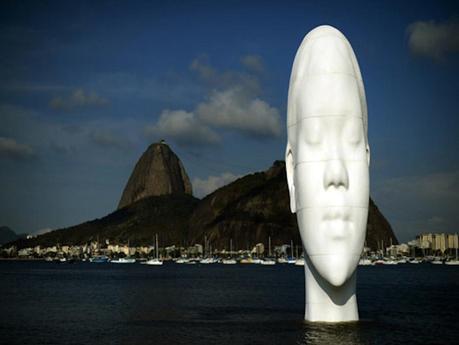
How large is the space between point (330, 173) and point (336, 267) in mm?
4169

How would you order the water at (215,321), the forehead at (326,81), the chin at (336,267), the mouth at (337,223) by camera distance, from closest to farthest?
1. the chin at (336,267)
2. the mouth at (337,223)
3. the forehead at (326,81)
4. the water at (215,321)

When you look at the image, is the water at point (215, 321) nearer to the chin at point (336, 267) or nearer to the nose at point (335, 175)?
the chin at point (336, 267)

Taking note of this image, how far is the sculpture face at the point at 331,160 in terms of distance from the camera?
1259 inches

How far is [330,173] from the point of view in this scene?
1259 inches

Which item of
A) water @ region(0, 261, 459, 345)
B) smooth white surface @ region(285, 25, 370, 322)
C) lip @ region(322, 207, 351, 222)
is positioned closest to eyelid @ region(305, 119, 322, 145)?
smooth white surface @ region(285, 25, 370, 322)

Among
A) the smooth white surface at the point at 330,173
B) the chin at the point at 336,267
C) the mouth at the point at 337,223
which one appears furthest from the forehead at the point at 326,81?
the chin at the point at 336,267

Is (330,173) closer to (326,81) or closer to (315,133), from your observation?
(315,133)

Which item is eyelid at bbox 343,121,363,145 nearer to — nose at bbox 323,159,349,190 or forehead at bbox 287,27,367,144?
forehead at bbox 287,27,367,144

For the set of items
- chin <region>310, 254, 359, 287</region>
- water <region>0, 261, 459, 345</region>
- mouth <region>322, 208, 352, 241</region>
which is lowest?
water <region>0, 261, 459, 345</region>

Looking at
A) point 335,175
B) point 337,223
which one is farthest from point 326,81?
point 337,223

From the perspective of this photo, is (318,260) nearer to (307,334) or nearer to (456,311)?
(307,334)

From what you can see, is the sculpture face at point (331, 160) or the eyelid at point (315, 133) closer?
the sculpture face at point (331, 160)

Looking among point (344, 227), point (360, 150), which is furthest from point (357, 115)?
point (344, 227)

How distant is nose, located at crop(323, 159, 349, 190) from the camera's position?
105 ft
